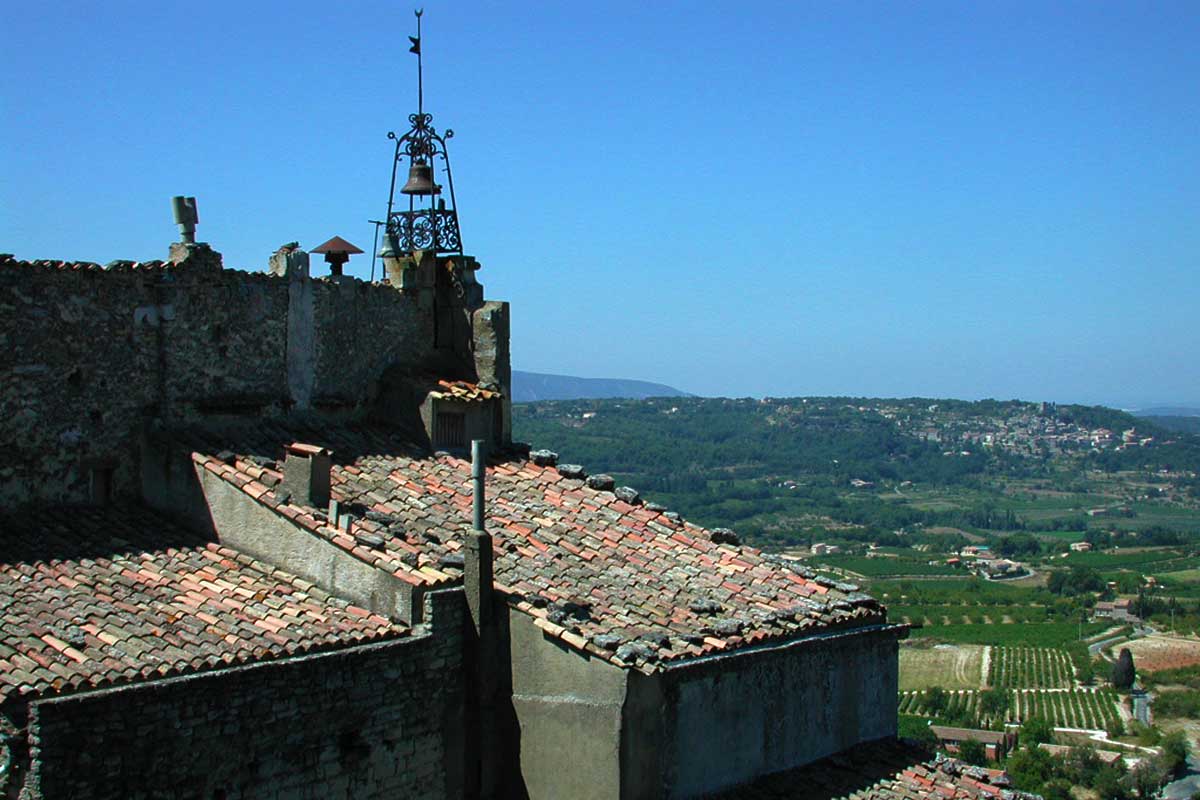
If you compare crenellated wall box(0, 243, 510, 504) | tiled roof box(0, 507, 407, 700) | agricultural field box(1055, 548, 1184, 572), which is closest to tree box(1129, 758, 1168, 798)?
crenellated wall box(0, 243, 510, 504)

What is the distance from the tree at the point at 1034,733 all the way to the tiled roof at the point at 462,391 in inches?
3139

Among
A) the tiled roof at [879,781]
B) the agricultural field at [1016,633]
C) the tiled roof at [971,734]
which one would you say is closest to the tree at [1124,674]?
the agricultural field at [1016,633]

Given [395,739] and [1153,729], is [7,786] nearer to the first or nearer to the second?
[395,739]

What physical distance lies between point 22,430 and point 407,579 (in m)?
4.08

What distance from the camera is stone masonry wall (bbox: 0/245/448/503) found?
14.0 m

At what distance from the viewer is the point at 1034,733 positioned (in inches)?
3664

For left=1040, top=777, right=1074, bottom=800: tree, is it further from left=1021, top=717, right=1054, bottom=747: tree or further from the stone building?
the stone building

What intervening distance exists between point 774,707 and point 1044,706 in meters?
99.7

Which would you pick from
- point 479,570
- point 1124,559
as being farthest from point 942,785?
point 1124,559

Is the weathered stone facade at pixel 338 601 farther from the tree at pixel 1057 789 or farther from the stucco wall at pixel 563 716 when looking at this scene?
the tree at pixel 1057 789

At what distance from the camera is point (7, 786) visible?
1041 cm

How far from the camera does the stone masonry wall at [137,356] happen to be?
13992 mm

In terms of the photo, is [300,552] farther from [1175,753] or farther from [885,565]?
[885,565]

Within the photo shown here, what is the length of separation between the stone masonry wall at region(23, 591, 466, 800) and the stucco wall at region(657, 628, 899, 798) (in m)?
2.17
